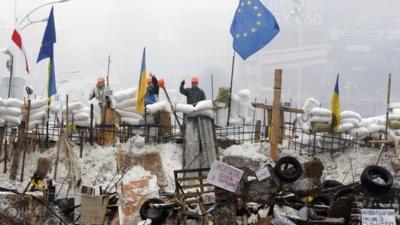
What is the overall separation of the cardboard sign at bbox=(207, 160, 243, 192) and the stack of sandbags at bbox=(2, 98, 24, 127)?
25.4ft

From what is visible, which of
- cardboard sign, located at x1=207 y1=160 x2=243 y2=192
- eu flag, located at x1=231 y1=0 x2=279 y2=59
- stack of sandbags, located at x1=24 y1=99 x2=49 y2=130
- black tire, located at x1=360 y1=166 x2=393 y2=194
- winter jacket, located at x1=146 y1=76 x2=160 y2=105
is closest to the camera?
black tire, located at x1=360 y1=166 x2=393 y2=194

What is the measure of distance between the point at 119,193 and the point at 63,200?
117 cm

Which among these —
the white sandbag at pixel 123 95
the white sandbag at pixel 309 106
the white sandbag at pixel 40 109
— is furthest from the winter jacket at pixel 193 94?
the white sandbag at pixel 40 109

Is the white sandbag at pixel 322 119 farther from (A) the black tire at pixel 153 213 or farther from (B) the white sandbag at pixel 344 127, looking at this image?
(A) the black tire at pixel 153 213

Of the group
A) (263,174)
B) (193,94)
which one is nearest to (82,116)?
(193,94)

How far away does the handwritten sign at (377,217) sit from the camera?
7.59m

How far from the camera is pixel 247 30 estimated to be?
12070 millimetres

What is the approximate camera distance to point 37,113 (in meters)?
14.2

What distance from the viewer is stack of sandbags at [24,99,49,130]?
14.1 metres

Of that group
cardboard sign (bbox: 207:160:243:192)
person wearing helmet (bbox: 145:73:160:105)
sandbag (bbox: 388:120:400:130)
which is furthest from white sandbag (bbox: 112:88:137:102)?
cardboard sign (bbox: 207:160:243:192)

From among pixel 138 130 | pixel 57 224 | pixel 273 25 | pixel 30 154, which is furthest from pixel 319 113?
pixel 57 224

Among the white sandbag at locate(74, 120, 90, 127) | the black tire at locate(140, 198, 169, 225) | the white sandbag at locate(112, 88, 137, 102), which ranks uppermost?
the white sandbag at locate(112, 88, 137, 102)

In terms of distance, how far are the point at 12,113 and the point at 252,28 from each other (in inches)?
244

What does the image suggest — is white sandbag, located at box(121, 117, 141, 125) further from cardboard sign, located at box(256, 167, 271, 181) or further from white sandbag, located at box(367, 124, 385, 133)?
cardboard sign, located at box(256, 167, 271, 181)
